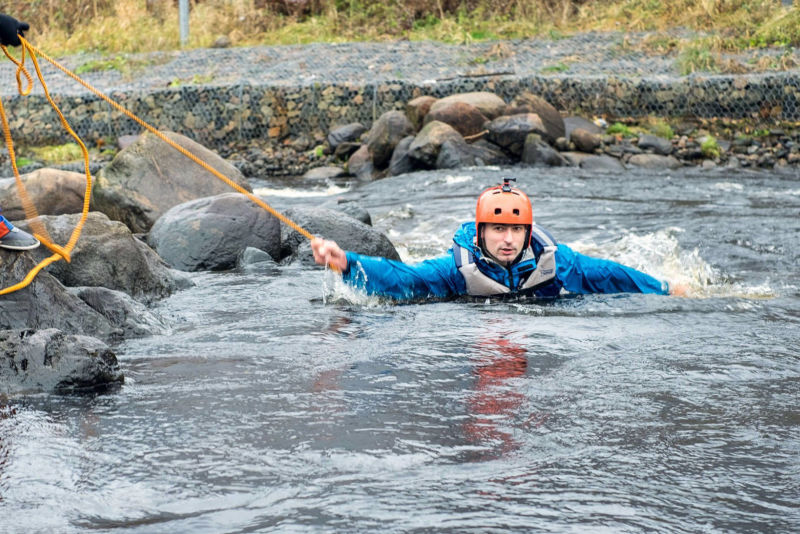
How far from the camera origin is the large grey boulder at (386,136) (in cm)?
1675

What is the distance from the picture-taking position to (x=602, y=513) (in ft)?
11.3

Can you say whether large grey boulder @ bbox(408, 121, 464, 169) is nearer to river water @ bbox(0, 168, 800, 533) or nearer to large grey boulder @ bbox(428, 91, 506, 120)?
large grey boulder @ bbox(428, 91, 506, 120)

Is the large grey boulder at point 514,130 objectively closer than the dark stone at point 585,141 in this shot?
Yes

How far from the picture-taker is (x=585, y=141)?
652 inches

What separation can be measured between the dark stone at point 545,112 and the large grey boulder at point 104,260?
1059cm

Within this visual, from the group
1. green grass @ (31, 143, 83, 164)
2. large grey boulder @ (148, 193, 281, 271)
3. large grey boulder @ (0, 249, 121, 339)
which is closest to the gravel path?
green grass @ (31, 143, 83, 164)

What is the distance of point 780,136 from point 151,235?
12.1m

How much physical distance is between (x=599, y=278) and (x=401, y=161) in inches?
368

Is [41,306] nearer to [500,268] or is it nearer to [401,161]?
[500,268]

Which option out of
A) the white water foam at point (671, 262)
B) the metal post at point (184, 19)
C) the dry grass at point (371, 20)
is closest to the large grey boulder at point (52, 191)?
the white water foam at point (671, 262)

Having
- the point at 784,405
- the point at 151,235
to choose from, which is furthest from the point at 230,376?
the point at 151,235

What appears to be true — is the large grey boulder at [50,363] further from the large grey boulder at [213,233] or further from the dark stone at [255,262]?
the large grey boulder at [213,233]

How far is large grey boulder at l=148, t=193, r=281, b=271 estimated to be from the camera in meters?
8.64

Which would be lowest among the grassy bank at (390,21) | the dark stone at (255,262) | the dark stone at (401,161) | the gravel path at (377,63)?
the dark stone at (255,262)
